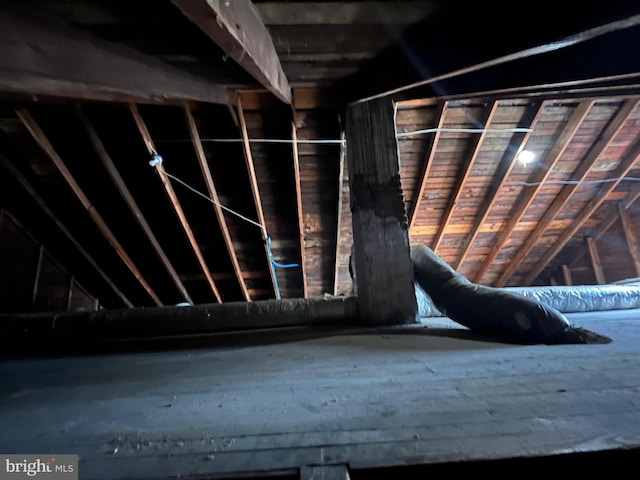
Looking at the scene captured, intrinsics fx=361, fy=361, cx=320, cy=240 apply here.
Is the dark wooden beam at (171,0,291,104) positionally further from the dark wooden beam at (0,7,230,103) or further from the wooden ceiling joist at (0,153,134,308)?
the wooden ceiling joist at (0,153,134,308)

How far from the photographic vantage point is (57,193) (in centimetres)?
388

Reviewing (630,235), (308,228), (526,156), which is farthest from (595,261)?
(308,228)

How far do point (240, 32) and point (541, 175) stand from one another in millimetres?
4234

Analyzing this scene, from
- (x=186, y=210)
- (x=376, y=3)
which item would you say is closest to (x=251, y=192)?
(x=186, y=210)

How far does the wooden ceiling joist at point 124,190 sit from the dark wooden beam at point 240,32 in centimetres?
191

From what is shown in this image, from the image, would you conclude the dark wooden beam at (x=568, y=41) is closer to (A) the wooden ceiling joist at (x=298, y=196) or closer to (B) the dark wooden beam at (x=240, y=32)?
(B) the dark wooden beam at (x=240, y=32)

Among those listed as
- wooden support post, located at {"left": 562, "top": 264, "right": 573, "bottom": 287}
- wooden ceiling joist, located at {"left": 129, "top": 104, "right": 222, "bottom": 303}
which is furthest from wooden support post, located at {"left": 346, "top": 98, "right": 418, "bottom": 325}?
wooden support post, located at {"left": 562, "top": 264, "right": 573, "bottom": 287}

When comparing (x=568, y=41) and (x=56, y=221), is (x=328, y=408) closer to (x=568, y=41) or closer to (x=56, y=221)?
(x=568, y=41)

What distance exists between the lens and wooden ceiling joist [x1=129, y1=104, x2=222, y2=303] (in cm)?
300

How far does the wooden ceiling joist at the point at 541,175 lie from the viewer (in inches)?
143

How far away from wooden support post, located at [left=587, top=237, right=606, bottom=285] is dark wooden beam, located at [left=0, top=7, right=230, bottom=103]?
681 centimetres

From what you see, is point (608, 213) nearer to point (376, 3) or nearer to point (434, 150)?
point (434, 150)

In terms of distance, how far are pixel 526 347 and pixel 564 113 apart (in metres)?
3.30

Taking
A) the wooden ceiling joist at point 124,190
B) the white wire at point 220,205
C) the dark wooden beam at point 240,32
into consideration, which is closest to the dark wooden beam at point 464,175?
the dark wooden beam at point 240,32
